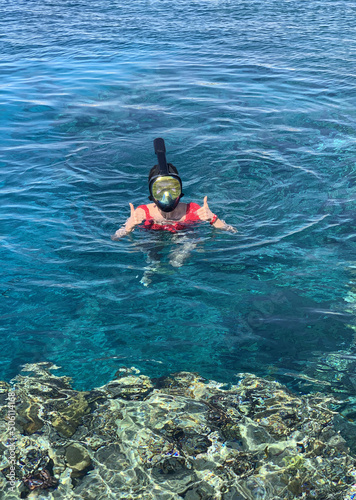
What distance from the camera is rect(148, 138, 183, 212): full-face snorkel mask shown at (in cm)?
502

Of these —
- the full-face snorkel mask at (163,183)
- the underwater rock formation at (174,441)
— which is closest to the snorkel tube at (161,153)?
the full-face snorkel mask at (163,183)

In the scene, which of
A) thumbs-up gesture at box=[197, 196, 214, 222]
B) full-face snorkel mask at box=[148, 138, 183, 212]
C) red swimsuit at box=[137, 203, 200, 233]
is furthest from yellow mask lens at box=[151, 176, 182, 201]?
red swimsuit at box=[137, 203, 200, 233]

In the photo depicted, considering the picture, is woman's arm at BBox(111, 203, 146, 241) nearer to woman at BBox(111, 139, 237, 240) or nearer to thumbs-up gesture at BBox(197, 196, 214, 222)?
woman at BBox(111, 139, 237, 240)

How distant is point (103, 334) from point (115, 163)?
4.16 meters

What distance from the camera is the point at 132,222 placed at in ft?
18.0

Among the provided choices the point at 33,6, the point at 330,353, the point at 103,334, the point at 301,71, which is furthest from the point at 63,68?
the point at 330,353

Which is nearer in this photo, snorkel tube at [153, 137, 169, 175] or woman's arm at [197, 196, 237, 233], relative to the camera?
snorkel tube at [153, 137, 169, 175]

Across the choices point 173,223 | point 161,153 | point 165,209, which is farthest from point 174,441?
point 161,153

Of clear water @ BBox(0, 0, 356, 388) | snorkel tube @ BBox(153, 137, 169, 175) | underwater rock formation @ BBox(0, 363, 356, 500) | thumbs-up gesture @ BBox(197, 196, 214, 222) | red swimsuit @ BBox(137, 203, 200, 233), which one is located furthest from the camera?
red swimsuit @ BBox(137, 203, 200, 233)

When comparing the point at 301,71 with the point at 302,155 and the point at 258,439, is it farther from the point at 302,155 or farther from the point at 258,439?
the point at 258,439

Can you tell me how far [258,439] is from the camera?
3.53 meters

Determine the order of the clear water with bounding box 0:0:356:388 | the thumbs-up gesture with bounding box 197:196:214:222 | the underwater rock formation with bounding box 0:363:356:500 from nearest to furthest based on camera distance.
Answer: the underwater rock formation with bounding box 0:363:356:500 → the clear water with bounding box 0:0:356:388 → the thumbs-up gesture with bounding box 197:196:214:222

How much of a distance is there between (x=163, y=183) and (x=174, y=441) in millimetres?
Answer: 2735

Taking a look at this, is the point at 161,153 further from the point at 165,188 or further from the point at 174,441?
the point at 174,441
